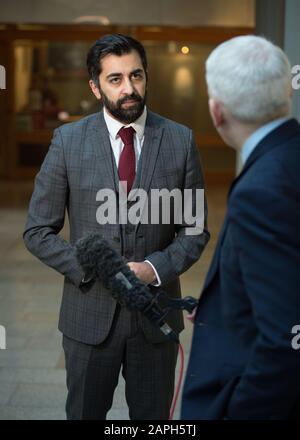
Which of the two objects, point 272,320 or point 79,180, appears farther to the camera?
point 79,180

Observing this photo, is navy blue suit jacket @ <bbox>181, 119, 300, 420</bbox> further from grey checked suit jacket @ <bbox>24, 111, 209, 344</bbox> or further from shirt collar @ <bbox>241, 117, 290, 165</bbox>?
grey checked suit jacket @ <bbox>24, 111, 209, 344</bbox>

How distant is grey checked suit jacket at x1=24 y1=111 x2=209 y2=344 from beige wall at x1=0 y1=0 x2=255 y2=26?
8.97 meters

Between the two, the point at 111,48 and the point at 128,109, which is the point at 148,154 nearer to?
the point at 128,109

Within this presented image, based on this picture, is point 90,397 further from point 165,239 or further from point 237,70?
point 237,70

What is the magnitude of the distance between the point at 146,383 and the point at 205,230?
0.61 m

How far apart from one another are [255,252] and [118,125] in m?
1.24

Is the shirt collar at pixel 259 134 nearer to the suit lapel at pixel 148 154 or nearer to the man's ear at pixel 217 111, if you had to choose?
the man's ear at pixel 217 111

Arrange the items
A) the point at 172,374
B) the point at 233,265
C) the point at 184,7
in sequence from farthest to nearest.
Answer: the point at 184,7
the point at 172,374
the point at 233,265

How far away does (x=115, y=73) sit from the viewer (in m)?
2.74

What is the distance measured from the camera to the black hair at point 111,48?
108 inches

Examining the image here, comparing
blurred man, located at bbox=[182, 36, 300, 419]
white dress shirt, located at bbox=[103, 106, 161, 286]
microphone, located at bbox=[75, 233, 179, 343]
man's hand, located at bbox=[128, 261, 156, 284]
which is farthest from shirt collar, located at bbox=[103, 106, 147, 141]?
blurred man, located at bbox=[182, 36, 300, 419]

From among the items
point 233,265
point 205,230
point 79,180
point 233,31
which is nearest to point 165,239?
point 205,230

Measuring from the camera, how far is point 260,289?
5.56 ft

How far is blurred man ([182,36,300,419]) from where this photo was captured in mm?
1681
